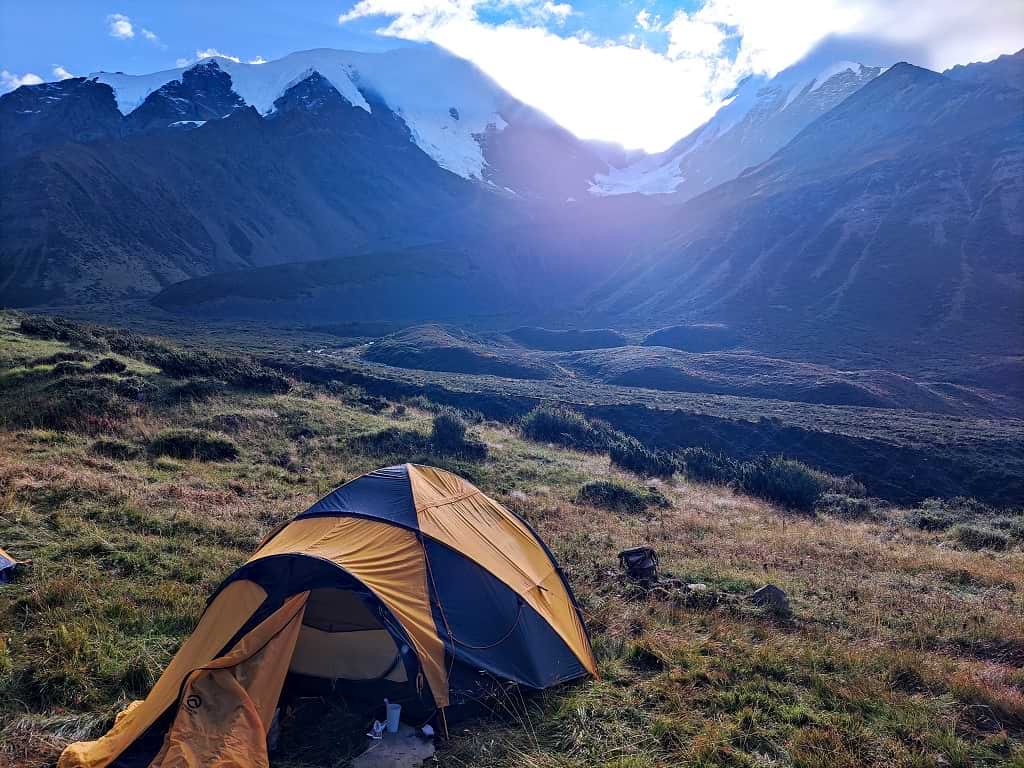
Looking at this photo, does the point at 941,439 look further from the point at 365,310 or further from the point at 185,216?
the point at 185,216

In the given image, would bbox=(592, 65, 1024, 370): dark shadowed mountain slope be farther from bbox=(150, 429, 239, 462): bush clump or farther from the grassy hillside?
bbox=(150, 429, 239, 462): bush clump

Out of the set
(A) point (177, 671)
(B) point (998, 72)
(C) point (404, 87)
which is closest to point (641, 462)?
(A) point (177, 671)

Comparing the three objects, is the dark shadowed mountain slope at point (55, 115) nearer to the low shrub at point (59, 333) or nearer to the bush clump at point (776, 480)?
the low shrub at point (59, 333)

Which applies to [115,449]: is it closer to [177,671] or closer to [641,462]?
[177,671]

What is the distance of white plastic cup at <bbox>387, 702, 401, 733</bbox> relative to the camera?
15.1 ft

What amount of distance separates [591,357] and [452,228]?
294ft

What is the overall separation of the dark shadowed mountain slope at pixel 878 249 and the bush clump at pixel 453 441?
44512mm

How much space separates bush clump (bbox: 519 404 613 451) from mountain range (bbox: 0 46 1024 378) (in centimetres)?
3547

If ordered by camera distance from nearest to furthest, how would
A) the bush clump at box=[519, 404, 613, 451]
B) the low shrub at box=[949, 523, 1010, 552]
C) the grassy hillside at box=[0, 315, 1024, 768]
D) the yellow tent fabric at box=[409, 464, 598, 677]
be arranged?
the grassy hillside at box=[0, 315, 1024, 768]
the yellow tent fabric at box=[409, 464, 598, 677]
the low shrub at box=[949, 523, 1010, 552]
the bush clump at box=[519, 404, 613, 451]

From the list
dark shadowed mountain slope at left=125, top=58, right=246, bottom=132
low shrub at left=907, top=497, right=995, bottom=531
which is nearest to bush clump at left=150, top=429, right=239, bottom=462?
low shrub at left=907, top=497, right=995, bottom=531

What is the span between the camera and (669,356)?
48688mm

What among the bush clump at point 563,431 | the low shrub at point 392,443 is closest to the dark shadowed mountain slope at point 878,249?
the bush clump at point 563,431

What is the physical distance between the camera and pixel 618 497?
43.5 ft

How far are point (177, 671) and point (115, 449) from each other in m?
8.49
